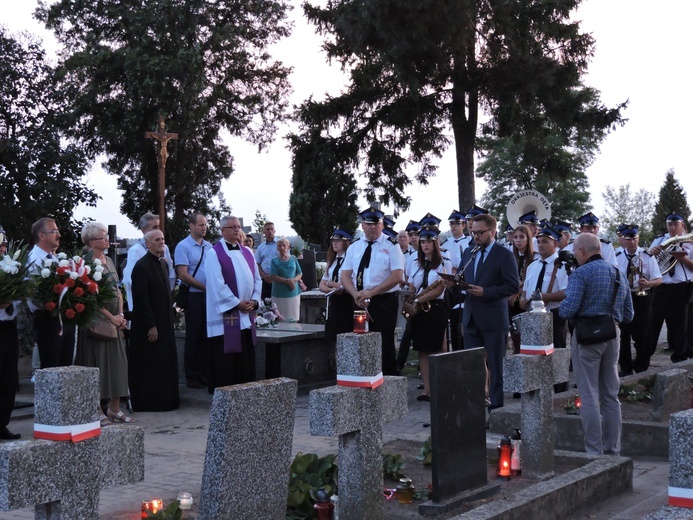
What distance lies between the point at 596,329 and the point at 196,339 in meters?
5.79

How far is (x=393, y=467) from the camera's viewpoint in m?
7.13

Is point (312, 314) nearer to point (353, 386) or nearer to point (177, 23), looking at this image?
point (353, 386)

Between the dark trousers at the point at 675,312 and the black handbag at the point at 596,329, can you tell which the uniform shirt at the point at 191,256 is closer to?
the black handbag at the point at 596,329

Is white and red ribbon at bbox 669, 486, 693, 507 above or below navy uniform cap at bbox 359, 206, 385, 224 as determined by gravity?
below

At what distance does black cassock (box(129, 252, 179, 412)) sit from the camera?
1094 centimetres

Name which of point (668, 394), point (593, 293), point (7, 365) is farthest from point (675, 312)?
point (7, 365)

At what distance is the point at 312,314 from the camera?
61.2 feet

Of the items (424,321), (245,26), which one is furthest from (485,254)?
(245,26)

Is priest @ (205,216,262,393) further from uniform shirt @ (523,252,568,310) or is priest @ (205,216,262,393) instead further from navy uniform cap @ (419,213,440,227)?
uniform shirt @ (523,252,568,310)

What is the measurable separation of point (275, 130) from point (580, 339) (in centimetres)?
4013

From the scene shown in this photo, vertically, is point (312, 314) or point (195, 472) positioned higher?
point (312, 314)

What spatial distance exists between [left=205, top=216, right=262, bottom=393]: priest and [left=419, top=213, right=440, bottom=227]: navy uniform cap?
110 inches

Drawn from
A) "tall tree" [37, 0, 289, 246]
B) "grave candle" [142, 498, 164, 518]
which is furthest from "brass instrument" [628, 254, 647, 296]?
"tall tree" [37, 0, 289, 246]

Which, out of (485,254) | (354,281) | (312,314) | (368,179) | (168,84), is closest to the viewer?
(485,254)
